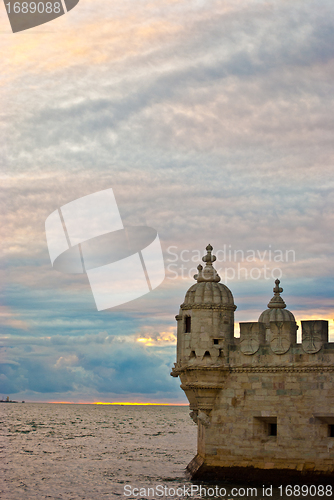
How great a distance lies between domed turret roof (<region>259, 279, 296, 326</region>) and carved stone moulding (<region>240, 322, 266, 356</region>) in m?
6.96

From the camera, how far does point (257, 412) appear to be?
31094mm

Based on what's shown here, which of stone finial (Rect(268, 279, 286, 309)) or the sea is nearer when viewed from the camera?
the sea

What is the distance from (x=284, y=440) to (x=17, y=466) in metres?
24.0

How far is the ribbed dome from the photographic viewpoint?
32.8 metres

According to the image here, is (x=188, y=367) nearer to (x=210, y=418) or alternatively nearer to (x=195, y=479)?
(x=210, y=418)

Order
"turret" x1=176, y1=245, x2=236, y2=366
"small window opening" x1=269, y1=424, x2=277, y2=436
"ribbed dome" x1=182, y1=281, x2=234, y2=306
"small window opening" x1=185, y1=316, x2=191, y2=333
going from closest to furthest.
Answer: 1. "small window opening" x1=269, y1=424, x2=277, y2=436
2. "turret" x1=176, y1=245, x2=236, y2=366
3. "ribbed dome" x1=182, y1=281, x2=234, y2=306
4. "small window opening" x1=185, y1=316, x2=191, y2=333

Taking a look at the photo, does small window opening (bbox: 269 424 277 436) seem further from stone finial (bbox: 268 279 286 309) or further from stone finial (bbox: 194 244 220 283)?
stone finial (bbox: 268 279 286 309)

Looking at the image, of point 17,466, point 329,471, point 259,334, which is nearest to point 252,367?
point 259,334

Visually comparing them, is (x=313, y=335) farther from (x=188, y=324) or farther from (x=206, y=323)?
(x=188, y=324)

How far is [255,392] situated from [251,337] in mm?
2785

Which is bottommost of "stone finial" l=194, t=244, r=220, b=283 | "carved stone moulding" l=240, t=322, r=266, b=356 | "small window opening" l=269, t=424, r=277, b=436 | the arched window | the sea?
the sea

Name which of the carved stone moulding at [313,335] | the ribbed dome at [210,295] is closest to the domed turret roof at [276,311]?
the ribbed dome at [210,295]

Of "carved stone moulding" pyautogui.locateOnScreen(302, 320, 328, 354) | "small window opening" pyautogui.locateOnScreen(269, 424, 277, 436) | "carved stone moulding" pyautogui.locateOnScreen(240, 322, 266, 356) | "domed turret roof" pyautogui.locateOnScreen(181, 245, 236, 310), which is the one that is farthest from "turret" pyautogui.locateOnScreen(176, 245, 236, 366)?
"small window opening" pyautogui.locateOnScreen(269, 424, 277, 436)

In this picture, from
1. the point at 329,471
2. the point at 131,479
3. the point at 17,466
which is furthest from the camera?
the point at 17,466
